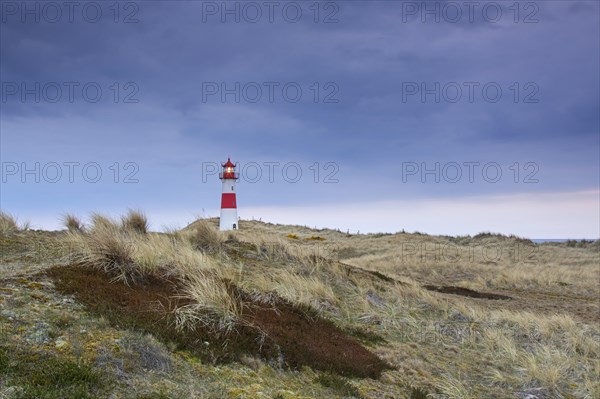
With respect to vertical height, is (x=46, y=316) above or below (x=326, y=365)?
above

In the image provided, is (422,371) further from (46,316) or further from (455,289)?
(455,289)

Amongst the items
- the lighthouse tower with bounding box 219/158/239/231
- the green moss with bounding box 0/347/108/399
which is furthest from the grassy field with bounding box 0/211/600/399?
the lighthouse tower with bounding box 219/158/239/231

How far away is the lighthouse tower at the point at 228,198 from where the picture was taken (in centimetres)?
4400

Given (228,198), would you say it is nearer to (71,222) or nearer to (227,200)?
(227,200)

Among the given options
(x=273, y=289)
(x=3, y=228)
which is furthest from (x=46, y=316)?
(x=3, y=228)

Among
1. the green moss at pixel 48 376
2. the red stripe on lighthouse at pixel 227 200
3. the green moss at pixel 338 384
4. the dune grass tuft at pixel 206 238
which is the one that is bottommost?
the green moss at pixel 338 384

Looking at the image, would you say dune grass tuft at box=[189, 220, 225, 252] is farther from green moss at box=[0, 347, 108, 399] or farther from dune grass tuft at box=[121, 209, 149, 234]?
green moss at box=[0, 347, 108, 399]

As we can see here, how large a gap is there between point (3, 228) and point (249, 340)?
8.72m

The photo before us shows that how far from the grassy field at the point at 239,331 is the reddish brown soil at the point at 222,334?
0.03 meters

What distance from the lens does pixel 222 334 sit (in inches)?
263

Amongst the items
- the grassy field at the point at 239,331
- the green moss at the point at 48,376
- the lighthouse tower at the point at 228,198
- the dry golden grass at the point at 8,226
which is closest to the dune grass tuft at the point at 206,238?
the grassy field at the point at 239,331

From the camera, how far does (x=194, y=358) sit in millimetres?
5926

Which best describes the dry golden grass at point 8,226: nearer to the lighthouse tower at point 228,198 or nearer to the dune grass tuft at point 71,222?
the dune grass tuft at point 71,222

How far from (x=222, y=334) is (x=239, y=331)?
1.00 ft
